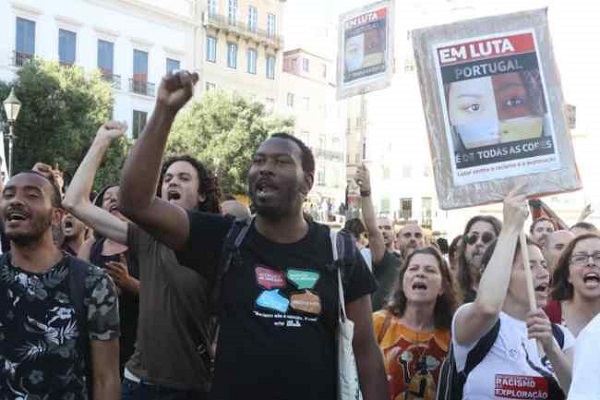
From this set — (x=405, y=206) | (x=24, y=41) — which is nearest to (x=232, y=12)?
(x=24, y=41)

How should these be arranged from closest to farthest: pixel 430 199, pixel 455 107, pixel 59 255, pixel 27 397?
1. pixel 27 397
2. pixel 59 255
3. pixel 455 107
4. pixel 430 199

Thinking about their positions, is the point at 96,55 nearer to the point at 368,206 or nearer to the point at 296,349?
the point at 368,206

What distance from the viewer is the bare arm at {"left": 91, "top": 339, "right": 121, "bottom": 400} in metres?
3.10

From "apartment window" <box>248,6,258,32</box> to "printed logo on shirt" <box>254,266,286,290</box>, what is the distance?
1738 inches

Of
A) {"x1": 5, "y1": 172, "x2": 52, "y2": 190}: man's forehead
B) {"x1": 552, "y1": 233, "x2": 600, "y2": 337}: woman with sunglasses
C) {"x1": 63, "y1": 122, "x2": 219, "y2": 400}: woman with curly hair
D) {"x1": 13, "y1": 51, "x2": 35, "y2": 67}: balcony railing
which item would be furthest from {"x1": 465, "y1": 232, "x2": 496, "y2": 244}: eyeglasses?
{"x1": 13, "y1": 51, "x2": 35, "y2": 67}: balcony railing

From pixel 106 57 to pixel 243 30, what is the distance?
35.6ft

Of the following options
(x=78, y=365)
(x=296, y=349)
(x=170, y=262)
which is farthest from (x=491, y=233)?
(x=78, y=365)

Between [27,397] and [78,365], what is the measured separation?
23cm

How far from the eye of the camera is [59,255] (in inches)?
125

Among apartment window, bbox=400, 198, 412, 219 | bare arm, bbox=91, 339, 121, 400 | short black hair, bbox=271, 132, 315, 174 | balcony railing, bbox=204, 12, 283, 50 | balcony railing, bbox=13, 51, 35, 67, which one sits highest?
balcony railing, bbox=204, 12, 283, 50

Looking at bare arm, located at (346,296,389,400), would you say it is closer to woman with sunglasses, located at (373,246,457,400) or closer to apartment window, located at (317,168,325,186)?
woman with sunglasses, located at (373,246,457,400)

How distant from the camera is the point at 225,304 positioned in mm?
2861

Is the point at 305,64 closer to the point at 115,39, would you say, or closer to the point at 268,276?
the point at 115,39

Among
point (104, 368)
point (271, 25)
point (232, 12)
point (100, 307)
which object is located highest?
point (271, 25)
